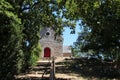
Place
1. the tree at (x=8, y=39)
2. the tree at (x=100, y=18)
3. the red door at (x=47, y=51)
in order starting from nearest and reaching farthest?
the tree at (x=100, y=18), the tree at (x=8, y=39), the red door at (x=47, y=51)

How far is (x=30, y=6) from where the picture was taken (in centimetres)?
2870

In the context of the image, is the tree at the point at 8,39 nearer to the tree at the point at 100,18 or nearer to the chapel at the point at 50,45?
the tree at the point at 100,18

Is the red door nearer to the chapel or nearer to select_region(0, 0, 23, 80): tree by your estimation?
the chapel

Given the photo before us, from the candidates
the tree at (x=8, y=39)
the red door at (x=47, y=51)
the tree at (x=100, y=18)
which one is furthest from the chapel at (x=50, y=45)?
the tree at (x=8, y=39)

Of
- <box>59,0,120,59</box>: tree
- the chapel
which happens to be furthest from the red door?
<box>59,0,120,59</box>: tree

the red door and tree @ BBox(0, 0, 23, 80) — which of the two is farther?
the red door

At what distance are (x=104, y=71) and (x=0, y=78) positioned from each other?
10371 mm

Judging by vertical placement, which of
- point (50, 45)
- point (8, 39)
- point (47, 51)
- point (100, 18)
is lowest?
point (47, 51)

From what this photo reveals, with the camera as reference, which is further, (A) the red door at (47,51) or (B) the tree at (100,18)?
(A) the red door at (47,51)

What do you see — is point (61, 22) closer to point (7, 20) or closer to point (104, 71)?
point (104, 71)

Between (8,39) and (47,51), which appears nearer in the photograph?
(8,39)

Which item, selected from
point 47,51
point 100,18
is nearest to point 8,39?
point 100,18

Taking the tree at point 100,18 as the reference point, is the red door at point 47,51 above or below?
below

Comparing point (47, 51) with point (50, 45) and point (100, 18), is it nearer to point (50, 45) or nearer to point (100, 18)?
point (50, 45)
